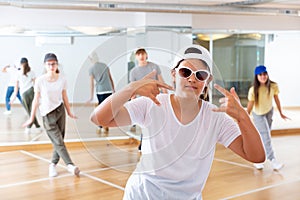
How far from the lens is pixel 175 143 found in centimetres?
154

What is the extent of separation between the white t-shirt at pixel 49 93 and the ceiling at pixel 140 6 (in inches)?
65.1

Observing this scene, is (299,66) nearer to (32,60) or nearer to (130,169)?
(32,60)

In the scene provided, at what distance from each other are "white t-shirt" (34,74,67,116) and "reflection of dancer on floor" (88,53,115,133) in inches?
147

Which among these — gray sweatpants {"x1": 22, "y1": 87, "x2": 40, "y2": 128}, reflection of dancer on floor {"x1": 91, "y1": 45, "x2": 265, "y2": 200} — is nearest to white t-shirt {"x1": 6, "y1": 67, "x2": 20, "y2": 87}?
gray sweatpants {"x1": 22, "y1": 87, "x2": 40, "y2": 128}

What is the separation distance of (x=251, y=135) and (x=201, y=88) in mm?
354

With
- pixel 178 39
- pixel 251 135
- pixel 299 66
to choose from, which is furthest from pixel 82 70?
pixel 299 66

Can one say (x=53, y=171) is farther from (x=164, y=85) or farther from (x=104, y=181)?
(x=164, y=85)

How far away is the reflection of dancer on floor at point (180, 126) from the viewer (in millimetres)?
1497

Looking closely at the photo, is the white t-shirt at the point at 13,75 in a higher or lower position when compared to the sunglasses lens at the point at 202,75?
lower

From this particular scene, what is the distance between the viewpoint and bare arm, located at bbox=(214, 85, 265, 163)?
153 centimetres

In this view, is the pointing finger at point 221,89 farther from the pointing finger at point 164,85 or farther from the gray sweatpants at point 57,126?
the gray sweatpants at point 57,126

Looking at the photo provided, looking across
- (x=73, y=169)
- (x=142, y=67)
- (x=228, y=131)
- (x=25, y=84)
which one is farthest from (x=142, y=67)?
(x=25, y=84)

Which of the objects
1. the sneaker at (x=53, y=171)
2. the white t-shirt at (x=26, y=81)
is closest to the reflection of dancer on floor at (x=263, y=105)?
the sneaker at (x=53, y=171)

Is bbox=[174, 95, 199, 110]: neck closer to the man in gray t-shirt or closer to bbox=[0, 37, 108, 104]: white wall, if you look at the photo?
the man in gray t-shirt
